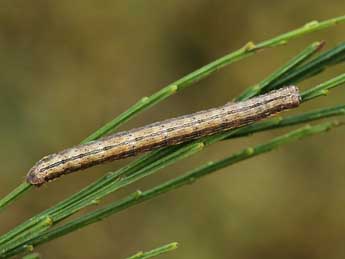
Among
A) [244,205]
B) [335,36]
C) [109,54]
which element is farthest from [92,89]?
[335,36]

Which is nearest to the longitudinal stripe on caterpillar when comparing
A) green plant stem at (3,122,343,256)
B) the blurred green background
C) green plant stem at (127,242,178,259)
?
green plant stem at (3,122,343,256)

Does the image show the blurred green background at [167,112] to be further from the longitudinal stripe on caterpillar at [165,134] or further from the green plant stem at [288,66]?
the green plant stem at [288,66]

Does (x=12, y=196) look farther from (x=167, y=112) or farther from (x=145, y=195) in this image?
(x=167, y=112)

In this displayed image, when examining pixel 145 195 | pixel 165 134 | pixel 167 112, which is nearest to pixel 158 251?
pixel 145 195

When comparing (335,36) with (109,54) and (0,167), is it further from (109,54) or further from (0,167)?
(0,167)

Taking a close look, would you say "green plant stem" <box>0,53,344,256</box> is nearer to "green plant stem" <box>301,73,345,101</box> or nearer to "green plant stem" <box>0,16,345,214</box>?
"green plant stem" <box>0,16,345,214</box>
